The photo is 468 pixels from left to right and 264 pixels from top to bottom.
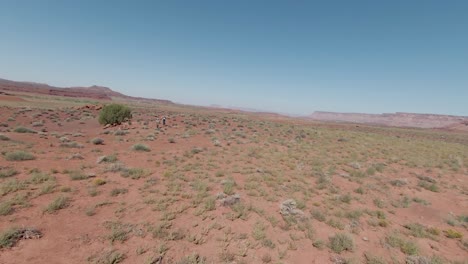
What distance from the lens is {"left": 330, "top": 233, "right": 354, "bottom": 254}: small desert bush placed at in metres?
5.69

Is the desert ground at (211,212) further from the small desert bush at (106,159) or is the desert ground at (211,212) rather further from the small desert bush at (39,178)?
the small desert bush at (106,159)

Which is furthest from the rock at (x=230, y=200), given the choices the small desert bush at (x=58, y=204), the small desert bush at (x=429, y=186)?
the small desert bush at (x=429, y=186)

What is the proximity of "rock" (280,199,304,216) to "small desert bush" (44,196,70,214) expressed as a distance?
21.9ft

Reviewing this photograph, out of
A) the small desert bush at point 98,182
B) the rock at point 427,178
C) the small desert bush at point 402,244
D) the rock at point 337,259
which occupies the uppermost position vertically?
the small desert bush at point 98,182

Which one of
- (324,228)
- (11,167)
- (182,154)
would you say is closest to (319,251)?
(324,228)

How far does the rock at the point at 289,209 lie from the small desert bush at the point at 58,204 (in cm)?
667

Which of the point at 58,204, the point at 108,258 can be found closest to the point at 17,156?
the point at 58,204

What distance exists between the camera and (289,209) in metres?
7.41

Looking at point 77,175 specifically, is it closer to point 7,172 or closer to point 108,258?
point 7,172

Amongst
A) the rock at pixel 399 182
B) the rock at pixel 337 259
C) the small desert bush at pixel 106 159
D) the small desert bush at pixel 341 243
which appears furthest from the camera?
the rock at pixel 399 182

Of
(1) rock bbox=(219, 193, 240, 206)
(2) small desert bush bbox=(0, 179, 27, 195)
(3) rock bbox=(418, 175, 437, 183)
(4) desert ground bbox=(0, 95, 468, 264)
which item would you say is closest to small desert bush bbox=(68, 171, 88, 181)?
(4) desert ground bbox=(0, 95, 468, 264)

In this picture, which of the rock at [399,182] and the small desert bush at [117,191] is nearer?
the small desert bush at [117,191]

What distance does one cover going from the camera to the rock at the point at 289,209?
722 centimetres

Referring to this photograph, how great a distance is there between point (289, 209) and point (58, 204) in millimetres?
7077
